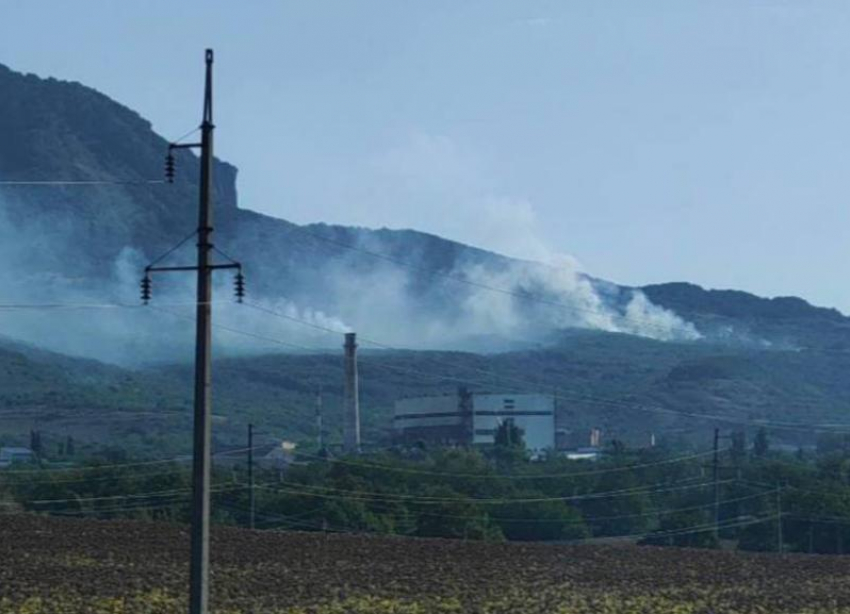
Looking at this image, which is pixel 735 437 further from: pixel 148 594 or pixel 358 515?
pixel 148 594

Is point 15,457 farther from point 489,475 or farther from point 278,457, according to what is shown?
point 489,475

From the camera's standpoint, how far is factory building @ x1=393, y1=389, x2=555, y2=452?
615 ft

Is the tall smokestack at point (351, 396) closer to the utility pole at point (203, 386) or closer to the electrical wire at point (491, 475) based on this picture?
the electrical wire at point (491, 475)

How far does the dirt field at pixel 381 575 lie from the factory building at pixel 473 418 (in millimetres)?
111893

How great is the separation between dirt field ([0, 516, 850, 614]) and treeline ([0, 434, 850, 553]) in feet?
75.9

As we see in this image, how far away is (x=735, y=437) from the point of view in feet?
523

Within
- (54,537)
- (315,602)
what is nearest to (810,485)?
(54,537)

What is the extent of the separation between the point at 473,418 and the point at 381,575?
132994mm

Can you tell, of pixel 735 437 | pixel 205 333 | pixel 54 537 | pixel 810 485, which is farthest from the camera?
pixel 735 437

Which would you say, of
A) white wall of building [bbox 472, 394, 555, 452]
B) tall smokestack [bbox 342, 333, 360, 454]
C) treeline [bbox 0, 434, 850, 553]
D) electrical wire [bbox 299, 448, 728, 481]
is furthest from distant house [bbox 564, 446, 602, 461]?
treeline [bbox 0, 434, 850, 553]

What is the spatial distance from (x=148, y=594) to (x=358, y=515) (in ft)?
173

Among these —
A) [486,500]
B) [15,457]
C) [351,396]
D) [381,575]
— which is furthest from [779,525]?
[15,457]

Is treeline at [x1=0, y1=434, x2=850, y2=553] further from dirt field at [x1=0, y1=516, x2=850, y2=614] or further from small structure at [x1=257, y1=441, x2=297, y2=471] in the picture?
dirt field at [x1=0, y1=516, x2=850, y2=614]

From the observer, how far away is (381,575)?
55.6m
